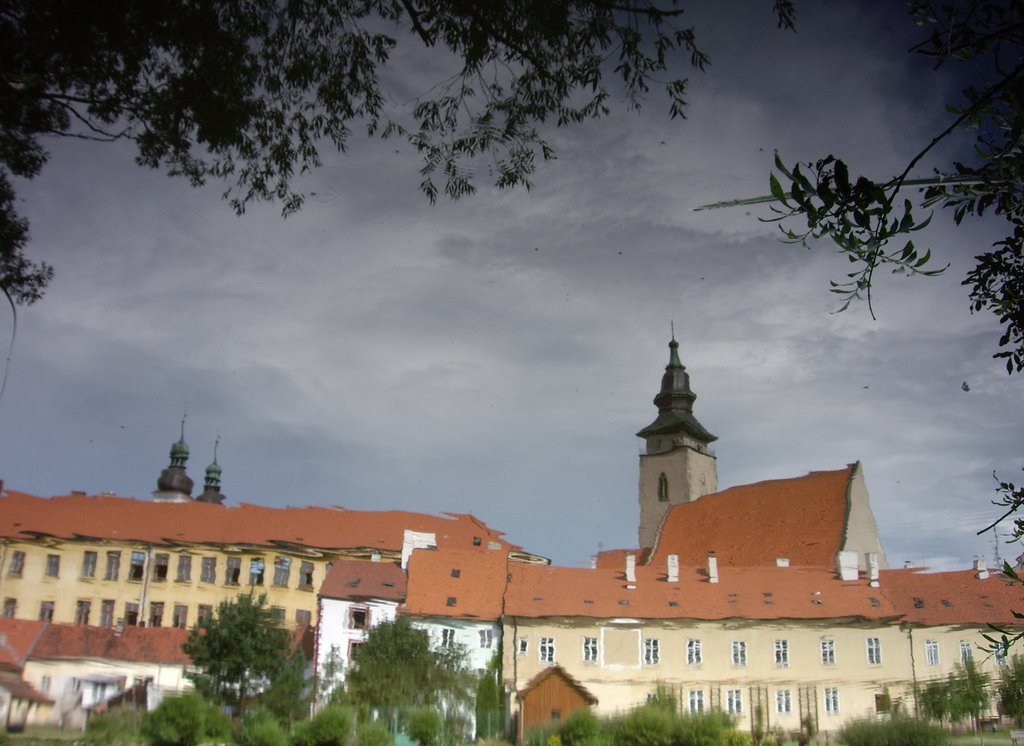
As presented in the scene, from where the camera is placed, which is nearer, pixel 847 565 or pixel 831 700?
pixel 831 700

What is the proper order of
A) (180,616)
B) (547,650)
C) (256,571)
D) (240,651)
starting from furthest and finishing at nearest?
(256,571) → (180,616) → (547,650) → (240,651)

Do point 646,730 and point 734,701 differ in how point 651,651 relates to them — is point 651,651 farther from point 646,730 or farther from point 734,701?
point 646,730

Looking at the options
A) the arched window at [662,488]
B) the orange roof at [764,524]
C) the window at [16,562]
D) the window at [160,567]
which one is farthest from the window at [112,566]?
the arched window at [662,488]

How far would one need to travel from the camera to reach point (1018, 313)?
3426 mm

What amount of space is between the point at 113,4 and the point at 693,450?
5360 centimetres

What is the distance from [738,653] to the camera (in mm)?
30109

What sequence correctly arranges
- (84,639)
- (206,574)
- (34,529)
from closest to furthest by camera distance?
(84,639), (34,529), (206,574)

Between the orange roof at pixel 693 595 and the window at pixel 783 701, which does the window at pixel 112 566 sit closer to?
the orange roof at pixel 693 595

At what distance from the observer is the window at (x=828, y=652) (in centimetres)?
2994

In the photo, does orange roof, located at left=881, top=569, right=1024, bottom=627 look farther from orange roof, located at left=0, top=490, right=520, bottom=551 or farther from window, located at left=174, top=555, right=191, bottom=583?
window, located at left=174, top=555, right=191, bottom=583

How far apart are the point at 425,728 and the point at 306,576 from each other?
1843cm

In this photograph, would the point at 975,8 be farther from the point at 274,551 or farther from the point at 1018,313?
the point at 274,551

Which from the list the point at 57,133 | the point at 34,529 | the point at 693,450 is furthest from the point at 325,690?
the point at 693,450

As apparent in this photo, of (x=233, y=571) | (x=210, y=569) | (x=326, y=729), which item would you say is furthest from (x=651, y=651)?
(x=210, y=569)
